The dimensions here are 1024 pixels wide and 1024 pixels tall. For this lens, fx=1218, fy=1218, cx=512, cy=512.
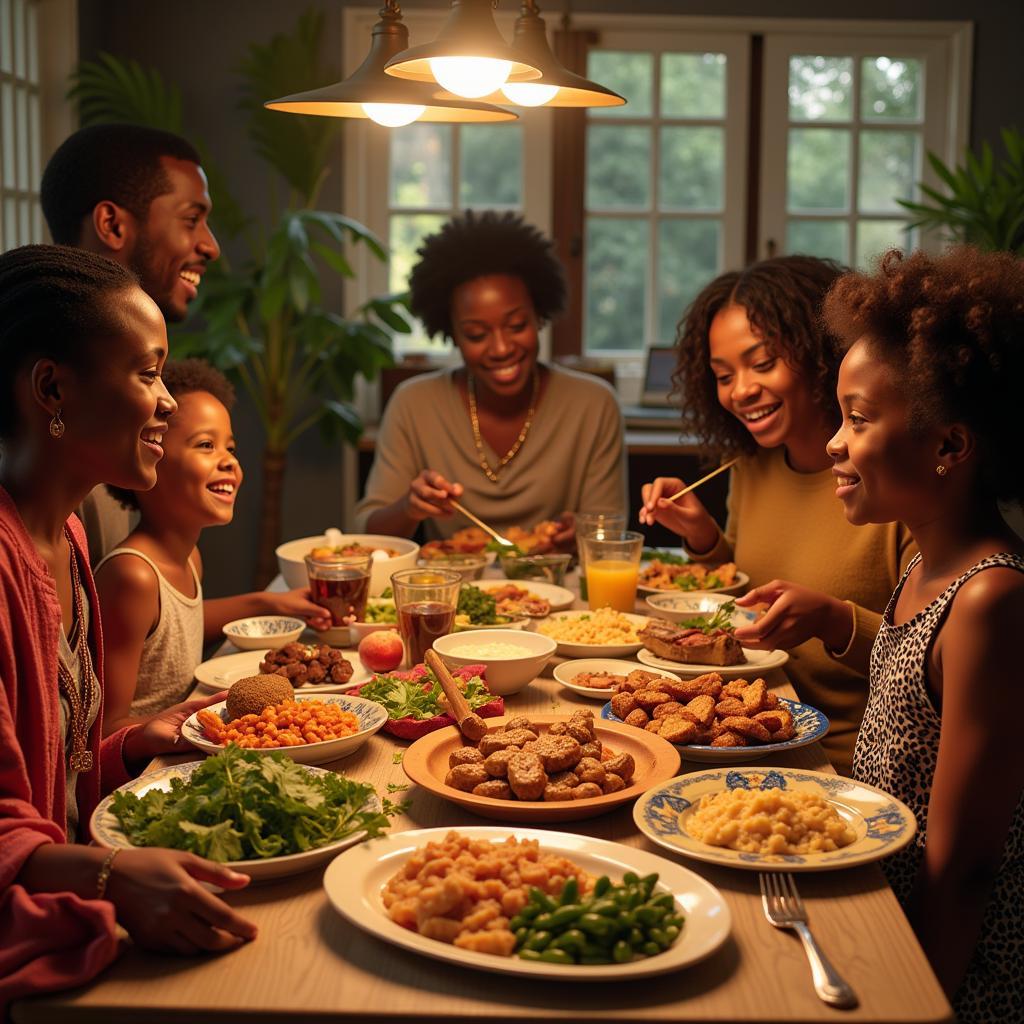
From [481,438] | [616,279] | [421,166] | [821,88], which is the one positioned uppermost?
[821,88]

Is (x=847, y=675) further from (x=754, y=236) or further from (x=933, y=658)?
(x=754, y=236)

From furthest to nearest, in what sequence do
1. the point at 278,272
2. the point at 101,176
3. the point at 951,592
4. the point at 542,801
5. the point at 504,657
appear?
the point at 278,272, the point at 101,176, the point at 504,657, the point at 951,592, the point at 542,801

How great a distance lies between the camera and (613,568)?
2.48 m

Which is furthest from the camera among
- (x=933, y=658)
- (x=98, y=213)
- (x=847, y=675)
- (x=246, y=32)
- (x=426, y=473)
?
(x=246, y=32)

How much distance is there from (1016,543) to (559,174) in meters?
4.24

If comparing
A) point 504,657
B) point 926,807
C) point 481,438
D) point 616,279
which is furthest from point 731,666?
point 616,279

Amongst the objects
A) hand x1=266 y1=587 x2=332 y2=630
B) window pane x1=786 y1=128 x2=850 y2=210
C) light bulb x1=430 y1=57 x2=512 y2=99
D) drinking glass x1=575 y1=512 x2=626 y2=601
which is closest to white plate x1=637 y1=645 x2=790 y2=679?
drinking glass x1=575 y1=512 x2=626 y2=601

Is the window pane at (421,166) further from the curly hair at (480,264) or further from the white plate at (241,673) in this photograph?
the white plate at (241,673)

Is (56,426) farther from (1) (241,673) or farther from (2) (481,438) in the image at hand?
(2) (481,438)

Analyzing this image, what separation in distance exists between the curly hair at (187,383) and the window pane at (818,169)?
12.6ft

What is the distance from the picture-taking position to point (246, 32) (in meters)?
5.32

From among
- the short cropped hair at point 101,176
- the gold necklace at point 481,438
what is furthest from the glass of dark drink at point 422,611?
the gold necklace at point 481,438

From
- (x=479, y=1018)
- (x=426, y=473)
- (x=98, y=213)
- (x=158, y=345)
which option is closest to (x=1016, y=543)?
(x=479, y=1018)

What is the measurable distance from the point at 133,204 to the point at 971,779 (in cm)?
201
